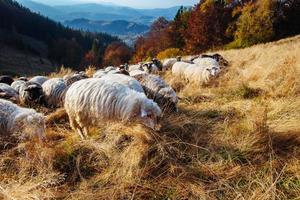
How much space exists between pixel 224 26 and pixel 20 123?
4627cm

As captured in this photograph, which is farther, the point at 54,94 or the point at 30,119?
the point at 54,94

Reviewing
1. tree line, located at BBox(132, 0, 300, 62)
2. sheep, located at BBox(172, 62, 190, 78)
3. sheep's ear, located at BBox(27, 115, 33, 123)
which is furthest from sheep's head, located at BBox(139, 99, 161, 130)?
tree line, located at BBox(132, 0, 300, 62)

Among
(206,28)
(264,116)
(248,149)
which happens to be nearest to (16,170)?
(248,149)

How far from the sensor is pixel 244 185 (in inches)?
157

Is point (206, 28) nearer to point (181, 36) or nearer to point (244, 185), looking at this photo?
point (181, 36)

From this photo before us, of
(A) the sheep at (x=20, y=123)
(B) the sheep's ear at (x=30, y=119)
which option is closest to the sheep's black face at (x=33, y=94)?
(A) the sheep at (x=20, y=123)

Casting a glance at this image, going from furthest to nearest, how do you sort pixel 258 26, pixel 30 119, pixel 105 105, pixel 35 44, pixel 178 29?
pixel 35 44
pixel 178 29
pixel 258 26
pixel 30 119
pixel 105 105

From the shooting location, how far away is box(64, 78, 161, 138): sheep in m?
5.66

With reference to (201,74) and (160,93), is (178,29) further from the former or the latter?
(160,93)

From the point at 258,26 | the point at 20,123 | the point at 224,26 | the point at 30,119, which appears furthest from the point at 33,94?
the point at 224,26

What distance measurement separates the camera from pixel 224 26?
49.8m

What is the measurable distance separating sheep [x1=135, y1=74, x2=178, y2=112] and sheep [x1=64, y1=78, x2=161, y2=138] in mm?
1300

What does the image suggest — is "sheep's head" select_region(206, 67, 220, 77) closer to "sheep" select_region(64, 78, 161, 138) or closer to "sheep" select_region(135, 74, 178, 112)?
"sheep" select_region(135, 74, 178, 112)

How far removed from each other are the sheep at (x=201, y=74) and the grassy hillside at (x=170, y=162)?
5.06m
